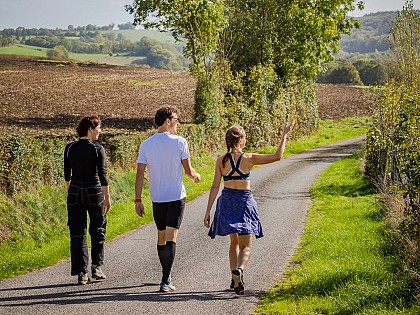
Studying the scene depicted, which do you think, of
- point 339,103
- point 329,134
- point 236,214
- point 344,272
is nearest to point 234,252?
point 236,214

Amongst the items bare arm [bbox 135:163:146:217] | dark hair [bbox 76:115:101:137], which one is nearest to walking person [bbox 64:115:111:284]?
dark hair [bbox 76:115:101:137]

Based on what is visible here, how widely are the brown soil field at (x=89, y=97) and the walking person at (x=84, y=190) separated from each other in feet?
63.8

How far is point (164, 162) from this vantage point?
9211 mm

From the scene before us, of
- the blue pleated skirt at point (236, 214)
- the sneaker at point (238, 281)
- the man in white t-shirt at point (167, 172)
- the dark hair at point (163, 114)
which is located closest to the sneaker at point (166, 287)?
the man in white t-shirt at point (167, 172)

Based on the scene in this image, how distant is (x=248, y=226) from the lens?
359 inches

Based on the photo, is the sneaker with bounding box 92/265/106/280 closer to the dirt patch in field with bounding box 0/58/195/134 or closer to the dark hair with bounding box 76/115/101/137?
the dark hair with bounding box 76/115/101/137

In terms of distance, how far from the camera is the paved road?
8641 millimetres

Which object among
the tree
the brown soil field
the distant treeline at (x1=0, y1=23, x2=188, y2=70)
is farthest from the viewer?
the distant treeline at (x1=0, y1=23, x2=188, y2=70)

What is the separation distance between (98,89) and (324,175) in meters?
33.9

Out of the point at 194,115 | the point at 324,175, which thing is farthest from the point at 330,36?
the point at 324,175

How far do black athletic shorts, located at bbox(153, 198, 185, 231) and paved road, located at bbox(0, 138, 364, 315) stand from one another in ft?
3.35

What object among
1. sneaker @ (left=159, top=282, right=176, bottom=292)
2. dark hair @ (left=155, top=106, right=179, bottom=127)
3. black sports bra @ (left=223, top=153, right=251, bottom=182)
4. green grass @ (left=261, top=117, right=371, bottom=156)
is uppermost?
dark hair @ (left=155, top=106, right=179, bottom=127)

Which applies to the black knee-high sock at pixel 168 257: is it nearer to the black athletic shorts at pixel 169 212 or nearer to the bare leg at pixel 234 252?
the black athletic shorts at pixel 169 212

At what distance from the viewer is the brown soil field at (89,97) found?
36.5 meters
